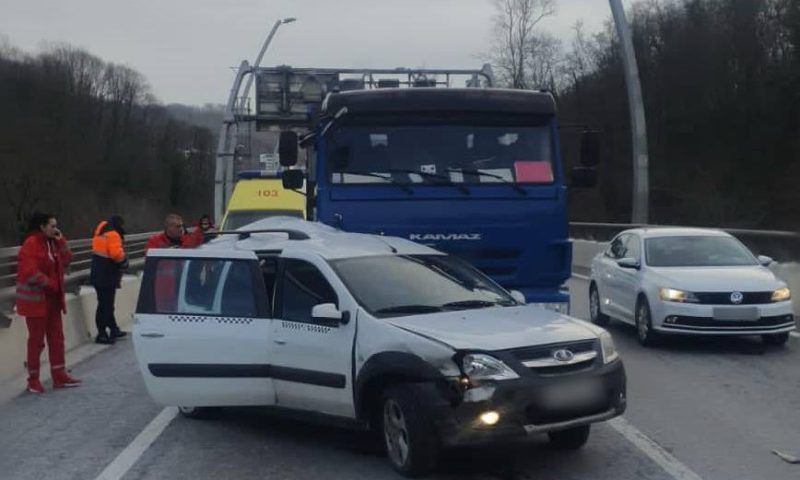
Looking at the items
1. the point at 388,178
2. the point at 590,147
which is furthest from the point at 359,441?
the point at 590,147

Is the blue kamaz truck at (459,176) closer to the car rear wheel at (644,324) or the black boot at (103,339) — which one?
the car rear wheel at (644,324)

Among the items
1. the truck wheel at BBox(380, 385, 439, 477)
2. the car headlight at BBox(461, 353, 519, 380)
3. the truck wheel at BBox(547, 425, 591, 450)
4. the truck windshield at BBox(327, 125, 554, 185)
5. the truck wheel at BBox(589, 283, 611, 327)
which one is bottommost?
the truck wheel at BBox(589, 283, 611, 327)

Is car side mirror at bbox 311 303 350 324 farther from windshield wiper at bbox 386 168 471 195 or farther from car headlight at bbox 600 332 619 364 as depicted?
windshield wiper at bbox 386 168 471 195

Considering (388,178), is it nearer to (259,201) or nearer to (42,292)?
(42,292)

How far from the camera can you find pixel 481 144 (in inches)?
413

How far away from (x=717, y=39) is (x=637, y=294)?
170 ft

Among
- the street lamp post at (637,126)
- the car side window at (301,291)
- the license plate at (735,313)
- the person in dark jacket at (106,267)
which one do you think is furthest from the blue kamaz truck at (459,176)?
the street lamp post at (637,126)

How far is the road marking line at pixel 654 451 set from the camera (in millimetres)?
6781

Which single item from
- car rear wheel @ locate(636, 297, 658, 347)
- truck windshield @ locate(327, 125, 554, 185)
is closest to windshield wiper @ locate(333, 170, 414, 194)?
truck windshield @ locate(327, 125, 554, 185)

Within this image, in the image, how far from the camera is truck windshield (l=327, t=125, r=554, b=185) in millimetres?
10336

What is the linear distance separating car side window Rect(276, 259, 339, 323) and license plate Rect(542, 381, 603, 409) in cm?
172

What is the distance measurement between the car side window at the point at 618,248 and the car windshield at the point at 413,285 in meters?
6.78

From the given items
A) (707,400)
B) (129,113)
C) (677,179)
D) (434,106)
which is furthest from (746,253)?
(129,113)

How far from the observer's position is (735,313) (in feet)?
39.0
